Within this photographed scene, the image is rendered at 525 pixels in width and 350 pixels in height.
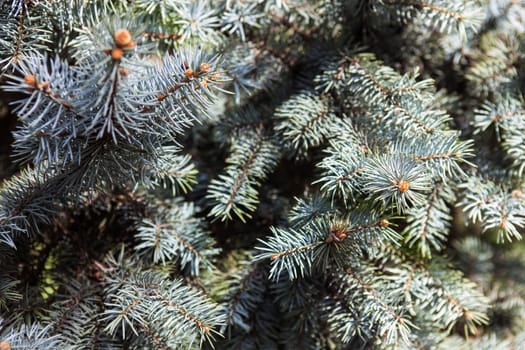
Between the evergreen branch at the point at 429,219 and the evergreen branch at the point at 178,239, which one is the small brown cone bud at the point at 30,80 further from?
the evergreen branch at the point at 429,219

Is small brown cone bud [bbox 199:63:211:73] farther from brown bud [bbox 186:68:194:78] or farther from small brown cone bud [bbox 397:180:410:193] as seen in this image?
small brown cone bud [bbox 397:180:410:193]

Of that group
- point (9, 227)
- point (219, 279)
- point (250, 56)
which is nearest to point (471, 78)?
point (250, 56)

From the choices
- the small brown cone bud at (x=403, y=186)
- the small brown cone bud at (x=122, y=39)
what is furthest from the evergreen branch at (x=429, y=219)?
the small brown cone bud at (x=122, y=39)

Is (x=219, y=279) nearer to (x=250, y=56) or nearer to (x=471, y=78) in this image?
(x=250, y=56)

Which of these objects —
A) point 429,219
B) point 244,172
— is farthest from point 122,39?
point 429,219

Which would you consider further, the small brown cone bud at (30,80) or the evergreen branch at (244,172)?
the evergreen branch at (244,172)

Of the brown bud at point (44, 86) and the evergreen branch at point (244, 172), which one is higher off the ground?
the brown bud at point (44, 86)

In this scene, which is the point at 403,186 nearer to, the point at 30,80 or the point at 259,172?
the point at 259,172

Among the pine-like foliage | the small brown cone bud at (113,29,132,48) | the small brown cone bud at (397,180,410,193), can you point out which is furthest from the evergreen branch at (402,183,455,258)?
the small brown cone bud at (113,29,132,48)
